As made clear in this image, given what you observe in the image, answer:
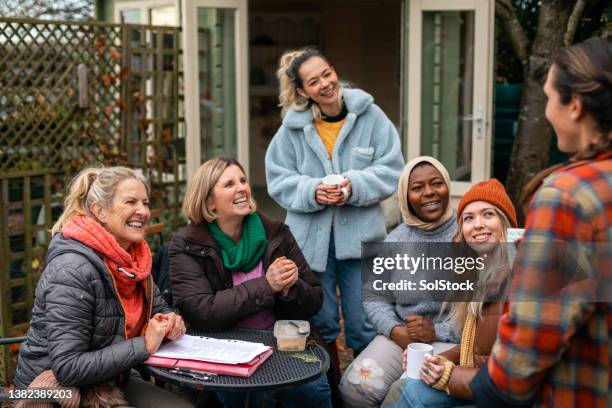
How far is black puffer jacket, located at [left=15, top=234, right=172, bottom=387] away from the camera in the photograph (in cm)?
251

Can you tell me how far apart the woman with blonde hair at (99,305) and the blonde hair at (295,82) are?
45.8 inches

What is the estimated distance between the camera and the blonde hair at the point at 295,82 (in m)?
3.79

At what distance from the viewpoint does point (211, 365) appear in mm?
2539

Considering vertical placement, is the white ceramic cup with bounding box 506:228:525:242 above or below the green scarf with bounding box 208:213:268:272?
above

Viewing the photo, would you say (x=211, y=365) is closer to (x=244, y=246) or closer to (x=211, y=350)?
(x=211, y=350)

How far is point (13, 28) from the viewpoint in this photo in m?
5.07

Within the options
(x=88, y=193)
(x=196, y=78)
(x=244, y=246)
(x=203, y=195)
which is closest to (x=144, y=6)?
(x=196, y=78)

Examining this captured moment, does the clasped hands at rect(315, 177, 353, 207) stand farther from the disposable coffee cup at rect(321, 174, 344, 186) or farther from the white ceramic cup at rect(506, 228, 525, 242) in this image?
the white ceramic cup at rect(506, 228, 525, 242)

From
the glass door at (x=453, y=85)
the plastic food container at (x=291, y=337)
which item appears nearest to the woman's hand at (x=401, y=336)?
the plastic food container at (x=291, y=337)

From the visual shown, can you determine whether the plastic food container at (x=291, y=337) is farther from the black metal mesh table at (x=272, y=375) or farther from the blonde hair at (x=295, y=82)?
the blonde hair at (x=295, y=82)

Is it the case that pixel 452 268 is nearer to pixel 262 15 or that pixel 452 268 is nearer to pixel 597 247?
pixel 597 247

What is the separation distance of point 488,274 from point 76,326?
1.37 m

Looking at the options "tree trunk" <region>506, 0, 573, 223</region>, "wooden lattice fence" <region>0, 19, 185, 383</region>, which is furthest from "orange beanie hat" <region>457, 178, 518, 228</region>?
"tree trunk" <region>506, 0, 573, 223</region>

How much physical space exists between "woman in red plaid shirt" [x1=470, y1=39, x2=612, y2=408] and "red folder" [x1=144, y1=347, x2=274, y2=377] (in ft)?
3.61
